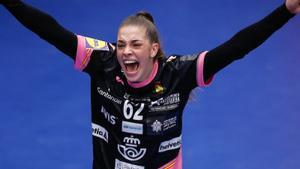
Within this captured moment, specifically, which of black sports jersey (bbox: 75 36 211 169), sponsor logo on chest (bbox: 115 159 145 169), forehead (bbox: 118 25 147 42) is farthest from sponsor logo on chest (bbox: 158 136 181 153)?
forehead (bbox: 118 25 147 42)

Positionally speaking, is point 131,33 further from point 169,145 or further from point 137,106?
point 169,145

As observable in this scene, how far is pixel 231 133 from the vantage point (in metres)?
5.33

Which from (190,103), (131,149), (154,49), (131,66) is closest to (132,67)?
(131,66)

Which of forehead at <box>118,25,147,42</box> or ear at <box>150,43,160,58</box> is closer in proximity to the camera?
forehead at <box>118,25,147,42</box>

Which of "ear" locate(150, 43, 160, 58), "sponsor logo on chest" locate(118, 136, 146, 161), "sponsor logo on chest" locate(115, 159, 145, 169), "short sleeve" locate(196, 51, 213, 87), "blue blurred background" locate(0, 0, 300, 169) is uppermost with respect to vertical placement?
"blue blurred background" locate(0, 0, 300, 169)

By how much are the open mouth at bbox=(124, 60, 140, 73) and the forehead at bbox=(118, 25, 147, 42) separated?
0.10 metres

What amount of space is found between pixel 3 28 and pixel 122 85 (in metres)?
4.28

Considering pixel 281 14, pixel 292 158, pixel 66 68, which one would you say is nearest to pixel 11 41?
pixel 66 68

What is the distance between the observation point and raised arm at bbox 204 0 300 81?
2.65 meters

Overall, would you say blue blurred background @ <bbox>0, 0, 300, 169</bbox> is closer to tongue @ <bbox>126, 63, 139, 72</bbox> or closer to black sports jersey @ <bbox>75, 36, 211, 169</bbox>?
black sports jersey @ <bbox>75, 36, 211, 169</bbox>

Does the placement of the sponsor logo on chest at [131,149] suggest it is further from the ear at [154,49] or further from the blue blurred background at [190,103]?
the blue blurred background at [190,103]

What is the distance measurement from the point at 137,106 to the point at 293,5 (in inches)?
34.5

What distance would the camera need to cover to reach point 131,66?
2.99 m

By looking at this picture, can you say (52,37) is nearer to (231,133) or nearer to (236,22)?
(231,133)
